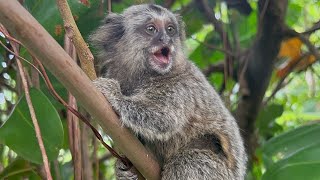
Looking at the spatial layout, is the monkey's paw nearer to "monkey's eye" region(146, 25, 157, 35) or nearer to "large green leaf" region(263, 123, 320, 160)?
"monkey's eye" region(146, 25, 157, 35)

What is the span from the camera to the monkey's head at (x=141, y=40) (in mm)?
3623

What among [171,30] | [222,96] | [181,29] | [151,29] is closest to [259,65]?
[222,96]

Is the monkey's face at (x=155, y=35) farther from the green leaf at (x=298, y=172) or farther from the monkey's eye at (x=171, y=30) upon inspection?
the green leaf at (x=298, y=172)

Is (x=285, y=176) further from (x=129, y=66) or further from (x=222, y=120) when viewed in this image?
(x=129, y=66)

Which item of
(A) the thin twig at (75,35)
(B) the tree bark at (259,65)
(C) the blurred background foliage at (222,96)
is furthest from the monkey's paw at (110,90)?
(B) the tree bark at (259,65)

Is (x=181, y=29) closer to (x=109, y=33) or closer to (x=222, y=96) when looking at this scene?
(x=109, y=33)

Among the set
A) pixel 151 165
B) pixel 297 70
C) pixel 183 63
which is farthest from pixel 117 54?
pixel 297 70

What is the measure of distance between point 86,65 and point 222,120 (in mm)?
1284

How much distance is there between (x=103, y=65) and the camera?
153 inches

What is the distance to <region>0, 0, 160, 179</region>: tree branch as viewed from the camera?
1.82 metres

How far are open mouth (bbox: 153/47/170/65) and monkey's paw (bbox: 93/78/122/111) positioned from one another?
49 cm

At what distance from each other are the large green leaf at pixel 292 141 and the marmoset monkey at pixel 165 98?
1.27 ft

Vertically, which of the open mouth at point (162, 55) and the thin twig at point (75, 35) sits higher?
the thin twig at point (75, 35)

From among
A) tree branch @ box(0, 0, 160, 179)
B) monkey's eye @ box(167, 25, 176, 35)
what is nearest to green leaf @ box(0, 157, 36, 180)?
tree branch @ box(0, 0, 160, 179)
